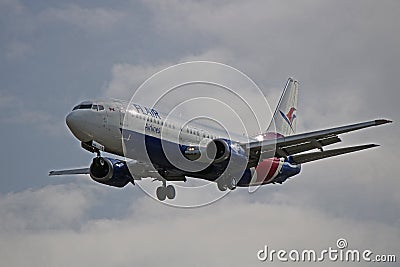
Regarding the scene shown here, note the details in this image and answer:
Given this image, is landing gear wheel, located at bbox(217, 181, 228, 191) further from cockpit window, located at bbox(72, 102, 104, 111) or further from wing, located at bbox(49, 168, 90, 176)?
wing, located at bbox(49, 168, 90, 176)

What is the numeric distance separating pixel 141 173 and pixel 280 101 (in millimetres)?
19779

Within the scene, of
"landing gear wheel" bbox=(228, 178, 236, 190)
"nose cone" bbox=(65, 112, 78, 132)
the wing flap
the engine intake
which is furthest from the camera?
"landing gear wheel" bbox=(228, 178, 236, 190)

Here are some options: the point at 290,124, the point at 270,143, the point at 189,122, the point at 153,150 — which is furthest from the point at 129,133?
the point at 290,124

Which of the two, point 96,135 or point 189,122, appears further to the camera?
point 189,122

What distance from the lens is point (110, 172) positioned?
56250 millimetres

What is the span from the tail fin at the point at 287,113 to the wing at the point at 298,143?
1257 cm

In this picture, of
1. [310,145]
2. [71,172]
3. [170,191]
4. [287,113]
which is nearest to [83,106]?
[170,191]

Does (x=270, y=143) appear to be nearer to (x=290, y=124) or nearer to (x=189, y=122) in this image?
(x=189, y=122)

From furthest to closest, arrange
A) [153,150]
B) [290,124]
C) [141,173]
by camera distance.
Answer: [290,124] < [141,173] < [153,150]

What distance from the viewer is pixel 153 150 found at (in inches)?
2114

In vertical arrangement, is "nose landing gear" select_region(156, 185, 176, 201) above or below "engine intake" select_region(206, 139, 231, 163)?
below

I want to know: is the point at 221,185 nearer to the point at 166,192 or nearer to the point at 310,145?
the point at 166,192

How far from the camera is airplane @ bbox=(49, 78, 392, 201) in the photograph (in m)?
52.0

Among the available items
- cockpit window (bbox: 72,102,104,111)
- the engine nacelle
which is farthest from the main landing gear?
cockpit window (bbox: 72,102,104,111)
